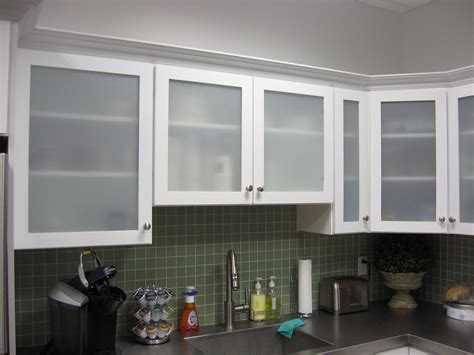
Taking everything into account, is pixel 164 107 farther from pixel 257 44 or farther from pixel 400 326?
pixel 400 326

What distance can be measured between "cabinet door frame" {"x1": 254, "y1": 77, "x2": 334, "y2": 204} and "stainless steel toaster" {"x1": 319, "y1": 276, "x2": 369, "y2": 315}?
54cm

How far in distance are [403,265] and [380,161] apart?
631mm

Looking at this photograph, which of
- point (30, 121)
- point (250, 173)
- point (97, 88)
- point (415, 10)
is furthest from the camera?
→ point (415, 10)

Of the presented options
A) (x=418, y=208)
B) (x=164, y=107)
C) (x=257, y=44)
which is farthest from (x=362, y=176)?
(x=164, y=107)

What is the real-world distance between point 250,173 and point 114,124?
627mm

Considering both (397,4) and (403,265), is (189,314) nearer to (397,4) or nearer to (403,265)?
(403,265)

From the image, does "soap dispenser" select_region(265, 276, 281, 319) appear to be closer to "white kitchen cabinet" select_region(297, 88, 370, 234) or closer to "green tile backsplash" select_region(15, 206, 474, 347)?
"green tile backsplash" select_region(15, 206, 474, 347)

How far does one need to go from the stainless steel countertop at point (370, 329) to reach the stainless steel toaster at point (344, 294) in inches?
1.5

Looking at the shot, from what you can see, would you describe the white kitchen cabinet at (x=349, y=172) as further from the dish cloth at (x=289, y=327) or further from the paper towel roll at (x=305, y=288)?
the dish cloth at (x=289, y=327)

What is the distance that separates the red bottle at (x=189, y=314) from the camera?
7.22 ft

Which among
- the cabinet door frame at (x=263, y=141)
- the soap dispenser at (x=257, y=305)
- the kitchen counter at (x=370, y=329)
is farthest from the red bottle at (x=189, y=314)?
the cabinet door frame at (x=263, y=141)

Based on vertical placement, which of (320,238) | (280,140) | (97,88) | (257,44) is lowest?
(320,238)

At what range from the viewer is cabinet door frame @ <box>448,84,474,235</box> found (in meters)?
2.35

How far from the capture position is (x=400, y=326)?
238 centimetres
